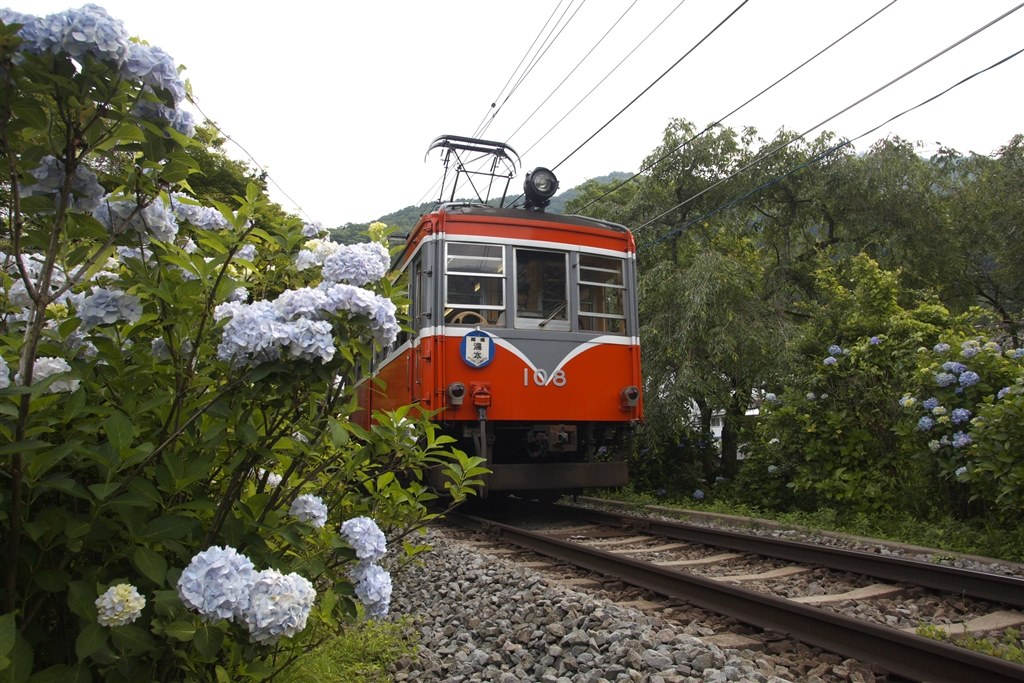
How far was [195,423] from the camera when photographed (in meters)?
1.77

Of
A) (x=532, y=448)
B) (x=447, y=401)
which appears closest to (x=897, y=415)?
(x=532, y=448)

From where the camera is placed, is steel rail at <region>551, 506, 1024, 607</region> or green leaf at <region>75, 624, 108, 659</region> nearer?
green leaf at <region>75, 624, 108, 659</region>

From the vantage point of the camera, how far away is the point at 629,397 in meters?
7.93

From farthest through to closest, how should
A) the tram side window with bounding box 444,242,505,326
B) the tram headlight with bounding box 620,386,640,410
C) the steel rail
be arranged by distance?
the tram headlight with bounding box 620,386,640,410, the tram side window with bounding box 444,242,505,326, the steel rail

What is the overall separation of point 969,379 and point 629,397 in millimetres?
3038

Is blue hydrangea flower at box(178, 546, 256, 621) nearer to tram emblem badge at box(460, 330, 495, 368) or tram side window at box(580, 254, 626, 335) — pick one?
tram emblem badge at box(460, 330, 495, 368)

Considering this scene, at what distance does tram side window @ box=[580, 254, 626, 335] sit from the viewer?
7941 millimetres

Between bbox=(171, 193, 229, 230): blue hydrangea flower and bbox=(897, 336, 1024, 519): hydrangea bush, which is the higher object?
bbox=(171, 193, 229, 230): blue hydrangea flower

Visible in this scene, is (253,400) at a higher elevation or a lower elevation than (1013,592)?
higher

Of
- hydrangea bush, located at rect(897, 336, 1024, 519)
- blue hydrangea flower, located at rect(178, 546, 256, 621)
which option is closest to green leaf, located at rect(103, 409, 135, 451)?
blue hydrangea flower, located at rect(178, 546, 256, 621)

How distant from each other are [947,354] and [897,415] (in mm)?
974

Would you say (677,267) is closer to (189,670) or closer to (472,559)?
(472,559)

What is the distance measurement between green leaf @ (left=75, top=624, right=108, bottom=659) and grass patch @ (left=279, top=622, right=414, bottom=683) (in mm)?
1466

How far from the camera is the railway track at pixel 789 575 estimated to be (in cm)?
312
